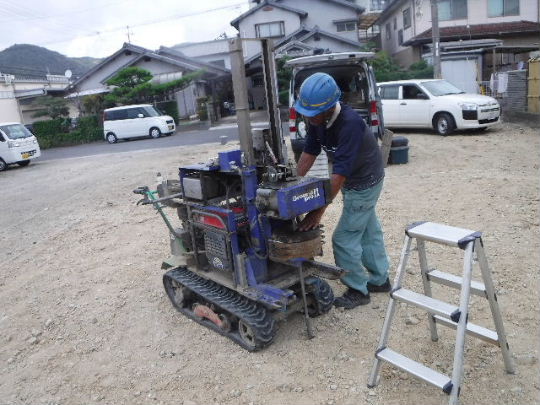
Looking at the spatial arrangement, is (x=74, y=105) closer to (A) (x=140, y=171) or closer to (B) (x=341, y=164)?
(A) (x=140, y=171)

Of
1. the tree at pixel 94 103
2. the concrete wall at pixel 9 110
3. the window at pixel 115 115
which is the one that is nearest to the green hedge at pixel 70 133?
the tree at pixel 94 103

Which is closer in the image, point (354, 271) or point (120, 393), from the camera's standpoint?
point (120, 393)

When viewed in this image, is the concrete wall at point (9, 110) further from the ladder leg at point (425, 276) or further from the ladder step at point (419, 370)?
the ladder step at point (419, 370)

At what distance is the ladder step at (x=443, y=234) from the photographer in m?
2.48

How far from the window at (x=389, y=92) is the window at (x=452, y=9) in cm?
1449

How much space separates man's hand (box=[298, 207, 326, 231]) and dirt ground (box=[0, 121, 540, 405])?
2.61 feet

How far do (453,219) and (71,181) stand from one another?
9220 millimetres

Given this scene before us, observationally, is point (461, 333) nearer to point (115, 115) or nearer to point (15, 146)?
point (15, 146)

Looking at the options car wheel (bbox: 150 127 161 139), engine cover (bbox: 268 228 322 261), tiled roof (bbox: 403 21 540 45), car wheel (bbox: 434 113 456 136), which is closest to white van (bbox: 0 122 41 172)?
car wheel (bbox: 150 127 161 139)

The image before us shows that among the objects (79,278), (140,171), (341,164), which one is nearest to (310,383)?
(341,164)

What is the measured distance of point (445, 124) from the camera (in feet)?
38.5

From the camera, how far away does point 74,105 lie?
29797mm

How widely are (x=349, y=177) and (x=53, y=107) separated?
2586cm

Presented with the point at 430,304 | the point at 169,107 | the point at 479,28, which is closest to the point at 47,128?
the point at 169,107
